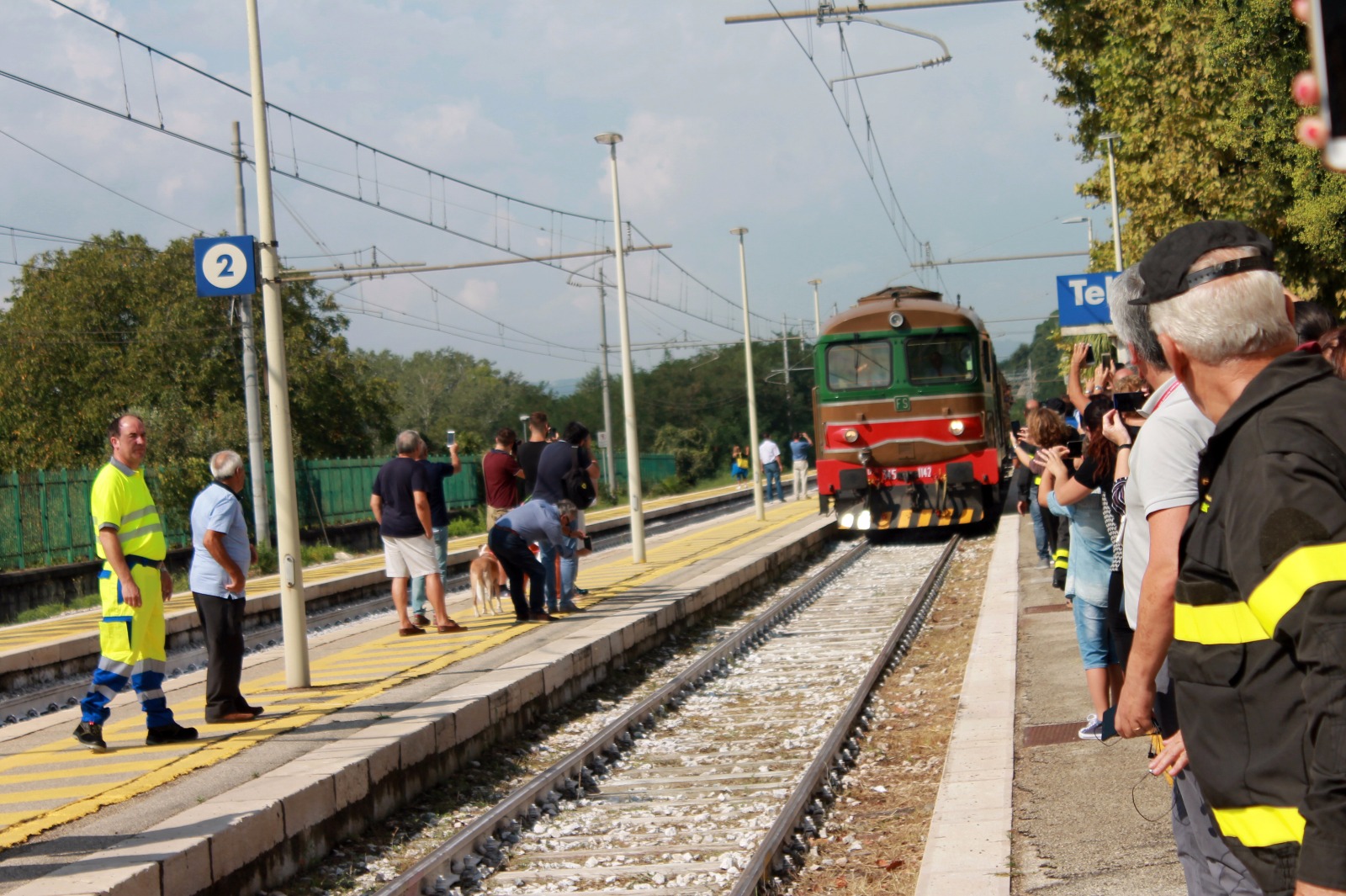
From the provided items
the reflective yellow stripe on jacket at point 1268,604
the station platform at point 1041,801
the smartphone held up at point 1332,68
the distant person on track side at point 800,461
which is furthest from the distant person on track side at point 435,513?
the distant person on track side at point 800,461

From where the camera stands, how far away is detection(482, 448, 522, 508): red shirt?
1435cm

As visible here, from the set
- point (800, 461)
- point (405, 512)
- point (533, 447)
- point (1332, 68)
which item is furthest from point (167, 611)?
point (800, 461)

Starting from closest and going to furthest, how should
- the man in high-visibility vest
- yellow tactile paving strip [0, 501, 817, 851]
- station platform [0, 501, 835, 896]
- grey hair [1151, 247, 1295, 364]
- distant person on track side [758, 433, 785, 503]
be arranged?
1. grey hair [1151, 247, 1295, 364]
2. station platform [0, 501, 835, 896]
3. yellow tactile paving strip [0, 501, 817, 851]
4. the man in high-visibility vest
5. distant person on track side [758, 433, 785, 503]

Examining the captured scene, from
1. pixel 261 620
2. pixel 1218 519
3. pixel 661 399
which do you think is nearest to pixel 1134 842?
pixel 1218 519

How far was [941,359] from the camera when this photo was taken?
22.4 meters

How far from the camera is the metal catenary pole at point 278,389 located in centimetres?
993

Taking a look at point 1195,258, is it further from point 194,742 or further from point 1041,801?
point 194,742

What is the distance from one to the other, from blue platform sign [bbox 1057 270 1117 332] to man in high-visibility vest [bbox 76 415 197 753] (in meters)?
15.8

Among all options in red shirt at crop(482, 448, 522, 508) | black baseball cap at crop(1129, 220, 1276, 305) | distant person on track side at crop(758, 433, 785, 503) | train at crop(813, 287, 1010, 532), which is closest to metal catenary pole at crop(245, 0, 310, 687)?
red shirt at crop(482, 448, 522, 508)

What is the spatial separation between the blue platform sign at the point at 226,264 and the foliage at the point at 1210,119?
37.8 ft

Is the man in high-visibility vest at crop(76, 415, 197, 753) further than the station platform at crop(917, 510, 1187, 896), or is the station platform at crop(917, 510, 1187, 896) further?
the man in high-visibility vest at crop(76, 415, 197, 753)

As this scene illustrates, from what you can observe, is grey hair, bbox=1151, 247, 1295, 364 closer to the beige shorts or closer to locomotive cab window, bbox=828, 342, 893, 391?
the beige shorts

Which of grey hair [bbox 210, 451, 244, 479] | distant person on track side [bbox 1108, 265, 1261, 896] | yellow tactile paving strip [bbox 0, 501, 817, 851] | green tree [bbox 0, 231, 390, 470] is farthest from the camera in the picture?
green tree [bbox 0, 231, 390, 470]

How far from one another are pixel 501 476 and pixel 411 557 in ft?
7.18
